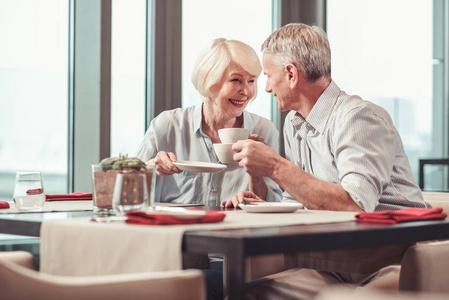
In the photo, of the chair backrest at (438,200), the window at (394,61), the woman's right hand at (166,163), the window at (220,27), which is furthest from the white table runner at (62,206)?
the window at (394,61)

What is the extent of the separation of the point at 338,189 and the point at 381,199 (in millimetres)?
251

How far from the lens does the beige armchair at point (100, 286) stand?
1.11 metres

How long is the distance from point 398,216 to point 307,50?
97cm

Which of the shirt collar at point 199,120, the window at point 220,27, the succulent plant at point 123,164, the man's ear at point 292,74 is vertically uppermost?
the window at point 220,27

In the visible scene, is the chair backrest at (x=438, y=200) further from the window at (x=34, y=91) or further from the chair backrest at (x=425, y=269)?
the window at (x=34, y=91)

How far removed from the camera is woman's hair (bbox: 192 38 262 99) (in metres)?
2.94

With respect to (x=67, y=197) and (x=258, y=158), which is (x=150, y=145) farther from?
(x=258, y=158)

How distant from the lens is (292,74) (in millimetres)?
2430

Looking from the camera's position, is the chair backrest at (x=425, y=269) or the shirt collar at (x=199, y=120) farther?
the shirt collar at (x=199, y=120)

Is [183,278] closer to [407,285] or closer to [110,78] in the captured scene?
[407,285]

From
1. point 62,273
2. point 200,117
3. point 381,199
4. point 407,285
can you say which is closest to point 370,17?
point 200,117

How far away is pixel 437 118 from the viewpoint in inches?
230

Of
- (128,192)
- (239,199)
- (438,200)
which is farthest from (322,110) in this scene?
(128,192)

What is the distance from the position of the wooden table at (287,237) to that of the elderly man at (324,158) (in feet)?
0.93
